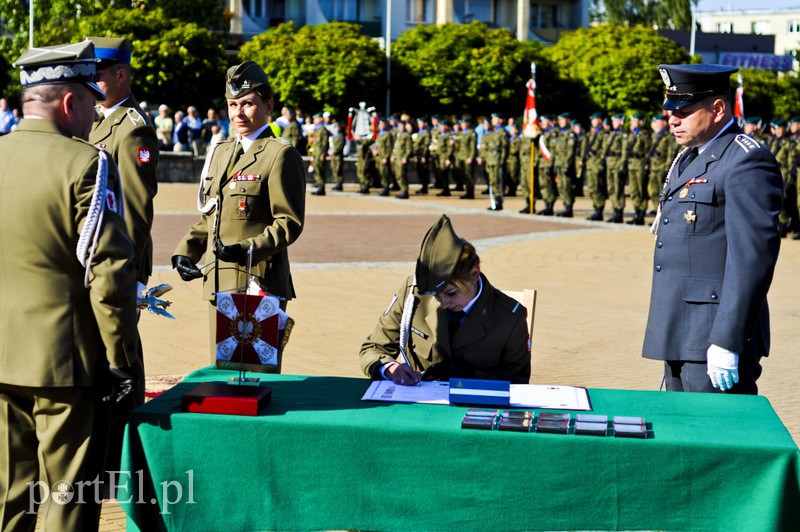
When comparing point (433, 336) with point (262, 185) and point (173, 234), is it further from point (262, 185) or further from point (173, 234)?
point (173, 234)

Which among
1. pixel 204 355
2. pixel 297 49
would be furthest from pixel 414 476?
pixel 297 49

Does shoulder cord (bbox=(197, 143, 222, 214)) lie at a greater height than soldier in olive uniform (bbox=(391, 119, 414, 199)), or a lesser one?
greater

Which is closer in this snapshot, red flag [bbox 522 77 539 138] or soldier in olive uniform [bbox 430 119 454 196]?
red flag [bbox 522 77 539 138]

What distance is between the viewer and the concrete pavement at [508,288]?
8516mm

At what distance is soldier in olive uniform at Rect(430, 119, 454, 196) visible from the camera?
2683 cm

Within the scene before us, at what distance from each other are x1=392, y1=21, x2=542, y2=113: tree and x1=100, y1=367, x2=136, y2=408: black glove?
3822 centimetres

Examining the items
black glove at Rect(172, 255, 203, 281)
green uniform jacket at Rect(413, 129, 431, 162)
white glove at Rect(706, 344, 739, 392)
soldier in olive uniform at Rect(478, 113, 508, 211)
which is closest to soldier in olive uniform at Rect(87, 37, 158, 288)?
black glove at Rect(172, 255, 203, 281)

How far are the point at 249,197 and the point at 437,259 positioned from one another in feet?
4.64

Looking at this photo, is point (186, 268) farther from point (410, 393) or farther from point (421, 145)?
point (421, 145)

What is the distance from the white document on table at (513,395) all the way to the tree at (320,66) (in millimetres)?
34525

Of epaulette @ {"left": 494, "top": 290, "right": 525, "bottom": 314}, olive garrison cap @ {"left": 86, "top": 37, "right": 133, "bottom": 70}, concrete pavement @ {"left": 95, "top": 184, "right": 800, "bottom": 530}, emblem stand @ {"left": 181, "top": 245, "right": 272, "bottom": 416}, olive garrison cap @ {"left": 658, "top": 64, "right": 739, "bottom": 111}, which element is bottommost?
concrete pavement @ {"left": 95, "top": 184, "right": 800, "bottom": 530}

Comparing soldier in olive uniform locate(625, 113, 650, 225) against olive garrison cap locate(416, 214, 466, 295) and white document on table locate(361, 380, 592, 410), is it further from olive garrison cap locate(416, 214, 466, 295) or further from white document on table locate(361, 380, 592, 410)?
white document on table locate(361, 380, 592, 410)

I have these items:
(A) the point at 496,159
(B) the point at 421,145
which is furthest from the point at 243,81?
(B) the point at 421,145

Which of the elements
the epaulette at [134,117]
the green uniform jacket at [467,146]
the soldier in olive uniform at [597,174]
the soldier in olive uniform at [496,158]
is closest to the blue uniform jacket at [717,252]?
the epaulette at [134,117]
